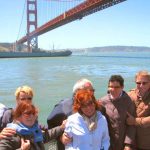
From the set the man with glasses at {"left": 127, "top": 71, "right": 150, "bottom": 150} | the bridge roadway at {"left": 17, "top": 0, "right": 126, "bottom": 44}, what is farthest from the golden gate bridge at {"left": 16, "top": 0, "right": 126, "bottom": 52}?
the man with glasses at {"left": 127, "top": 71, "right": 150, "bottom": 150}

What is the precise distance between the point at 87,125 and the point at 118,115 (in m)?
0.37

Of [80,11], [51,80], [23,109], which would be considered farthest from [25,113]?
[80,11]

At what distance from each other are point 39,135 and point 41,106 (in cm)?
699

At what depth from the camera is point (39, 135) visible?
1978 mm

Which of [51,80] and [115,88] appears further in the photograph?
[51,80]

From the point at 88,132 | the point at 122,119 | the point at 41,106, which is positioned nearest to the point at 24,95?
the point at 88,132

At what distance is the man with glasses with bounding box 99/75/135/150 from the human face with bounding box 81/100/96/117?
345 millimetres

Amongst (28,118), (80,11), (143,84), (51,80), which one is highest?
(80,11)

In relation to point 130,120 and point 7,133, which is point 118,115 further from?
point 7,133

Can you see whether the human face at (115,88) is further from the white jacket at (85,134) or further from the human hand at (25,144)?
the human hand at (25,144)

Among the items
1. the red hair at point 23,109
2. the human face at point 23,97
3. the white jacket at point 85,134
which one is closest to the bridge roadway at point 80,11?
the human face at point 23,97

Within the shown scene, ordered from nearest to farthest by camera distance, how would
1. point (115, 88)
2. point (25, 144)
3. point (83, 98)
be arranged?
point (25, 144)
point (83, 98)
point (115, 88)

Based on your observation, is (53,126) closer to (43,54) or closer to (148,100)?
(148,100)

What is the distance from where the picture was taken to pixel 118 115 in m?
2.43
